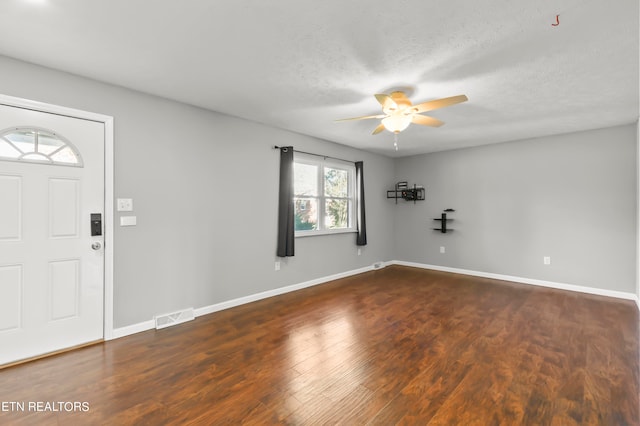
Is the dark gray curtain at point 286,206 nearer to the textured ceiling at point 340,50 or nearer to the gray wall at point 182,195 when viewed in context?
the gray wall at point 182,195

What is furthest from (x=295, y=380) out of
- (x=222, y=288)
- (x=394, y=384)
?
(x=222, y=288)

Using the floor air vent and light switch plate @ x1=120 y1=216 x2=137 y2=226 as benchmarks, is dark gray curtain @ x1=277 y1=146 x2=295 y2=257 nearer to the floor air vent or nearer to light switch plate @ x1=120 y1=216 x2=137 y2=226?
the floor air vent

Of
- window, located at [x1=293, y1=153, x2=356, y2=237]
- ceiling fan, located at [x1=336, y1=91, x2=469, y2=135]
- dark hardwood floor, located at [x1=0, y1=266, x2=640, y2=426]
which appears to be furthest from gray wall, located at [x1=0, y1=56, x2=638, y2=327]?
ceiling fan, located at [x1=336, y1=91, x2=469, y2=135]

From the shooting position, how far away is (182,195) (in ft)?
11.2

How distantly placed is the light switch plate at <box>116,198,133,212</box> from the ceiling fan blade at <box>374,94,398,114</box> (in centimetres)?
264

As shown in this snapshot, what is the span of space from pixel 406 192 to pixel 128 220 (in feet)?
17.0

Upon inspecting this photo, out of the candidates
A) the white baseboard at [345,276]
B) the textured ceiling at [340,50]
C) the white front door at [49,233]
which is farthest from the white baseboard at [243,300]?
the textured ceiling at [340,50]

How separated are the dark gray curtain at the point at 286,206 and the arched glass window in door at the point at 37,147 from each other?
2.35 metres

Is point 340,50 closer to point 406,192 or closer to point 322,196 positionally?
point 322,196

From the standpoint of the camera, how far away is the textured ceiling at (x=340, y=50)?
1874 mm

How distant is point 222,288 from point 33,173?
A: 7.05ft

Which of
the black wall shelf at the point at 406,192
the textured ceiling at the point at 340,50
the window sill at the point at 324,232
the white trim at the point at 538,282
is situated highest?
the textured ceiling at the point at 340,50

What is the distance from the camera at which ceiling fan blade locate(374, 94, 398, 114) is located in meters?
2.69

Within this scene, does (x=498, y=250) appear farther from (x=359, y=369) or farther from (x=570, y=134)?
(x=359, y=369)
